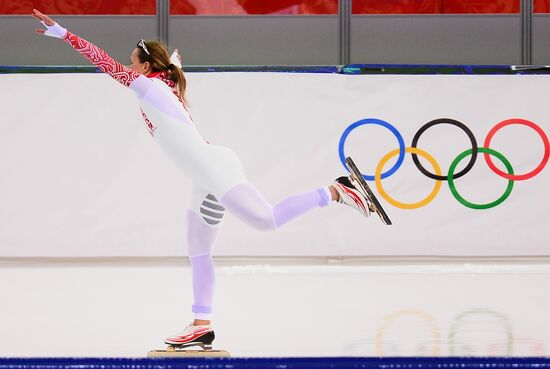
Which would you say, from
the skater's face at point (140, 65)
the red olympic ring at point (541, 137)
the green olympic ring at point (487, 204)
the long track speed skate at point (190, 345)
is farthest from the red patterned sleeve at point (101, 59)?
the red olympic ring at point (541, 137)

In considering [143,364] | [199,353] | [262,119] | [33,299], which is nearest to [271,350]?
[199,353]

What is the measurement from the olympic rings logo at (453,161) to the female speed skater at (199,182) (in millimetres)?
3767

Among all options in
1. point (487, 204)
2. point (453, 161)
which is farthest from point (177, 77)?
point (487, 204)

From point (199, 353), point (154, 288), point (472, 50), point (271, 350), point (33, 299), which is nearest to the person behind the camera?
point (199, 353)

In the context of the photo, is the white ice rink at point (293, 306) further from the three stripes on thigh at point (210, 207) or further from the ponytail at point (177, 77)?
the ponytail at point (177, 77)

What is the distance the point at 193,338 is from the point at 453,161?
14.9 ft

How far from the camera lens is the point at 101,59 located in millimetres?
3957

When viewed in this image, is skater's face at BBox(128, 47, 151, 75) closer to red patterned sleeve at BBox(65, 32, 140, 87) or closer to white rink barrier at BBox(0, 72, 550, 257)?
red patterned sleeve at BBox(65, 32, 140, 87)

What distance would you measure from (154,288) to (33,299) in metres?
0.98

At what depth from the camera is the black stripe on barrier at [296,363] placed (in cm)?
326

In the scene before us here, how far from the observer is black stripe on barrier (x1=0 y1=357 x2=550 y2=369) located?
326cm

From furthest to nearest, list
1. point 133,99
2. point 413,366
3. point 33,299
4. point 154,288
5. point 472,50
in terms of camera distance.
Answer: point 472,50, point 133,99, point 154,288, point 33,299, point 413,366

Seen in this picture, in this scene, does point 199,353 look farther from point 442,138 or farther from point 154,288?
point 442,138

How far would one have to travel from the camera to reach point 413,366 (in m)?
3.28
